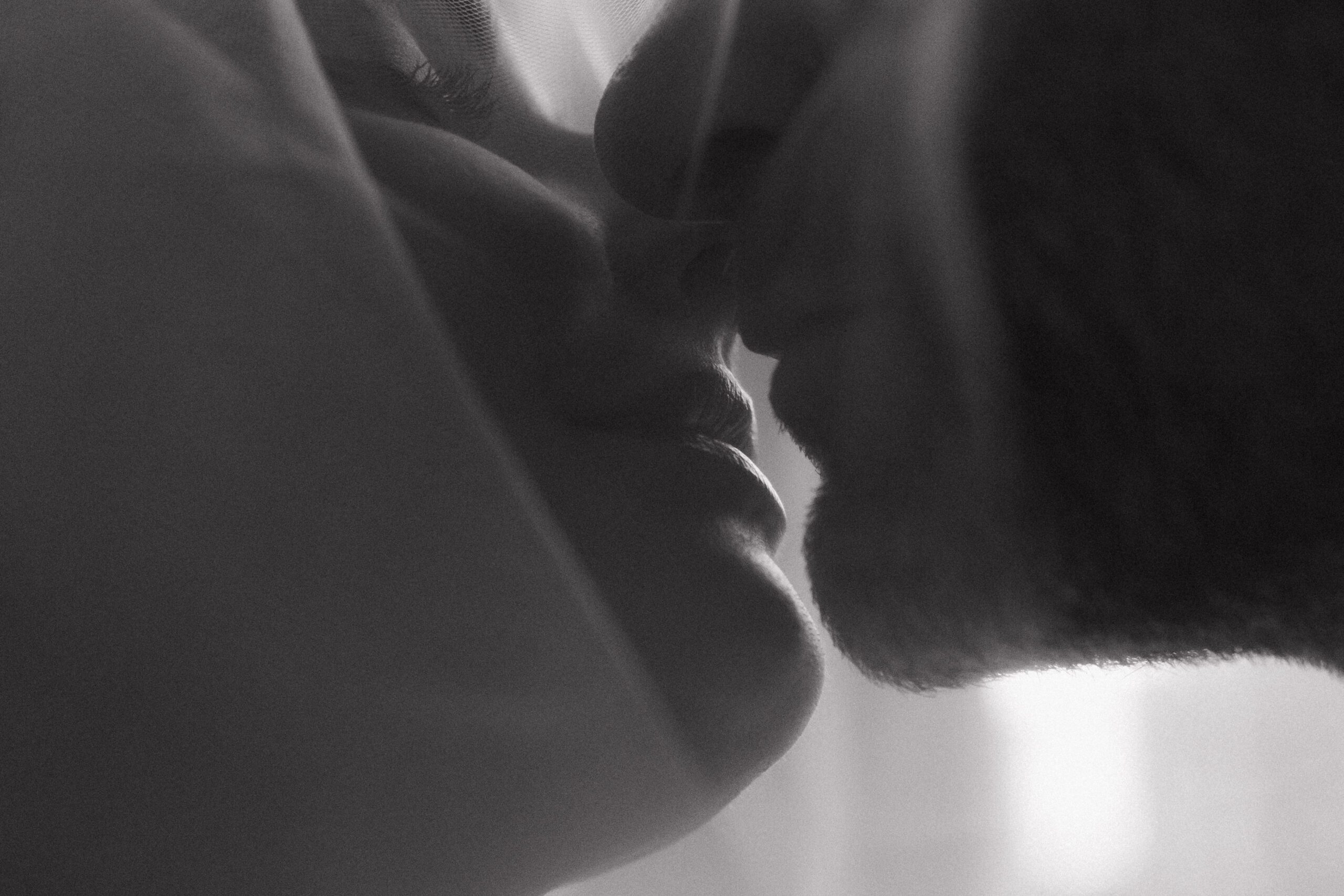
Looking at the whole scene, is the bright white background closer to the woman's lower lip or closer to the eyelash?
the woman's lower lip

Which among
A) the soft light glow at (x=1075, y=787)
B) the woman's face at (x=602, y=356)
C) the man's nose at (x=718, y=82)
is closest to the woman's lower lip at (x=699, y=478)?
the woman's face at (x=602, y=356)

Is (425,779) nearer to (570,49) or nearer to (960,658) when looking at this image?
(960,658)

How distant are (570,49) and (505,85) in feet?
0.25

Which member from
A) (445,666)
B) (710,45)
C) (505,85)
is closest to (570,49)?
(505,85)

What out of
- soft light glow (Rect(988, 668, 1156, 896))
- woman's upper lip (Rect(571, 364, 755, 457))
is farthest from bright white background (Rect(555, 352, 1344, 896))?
woman's upper lip (Rect(571, 364, 755, 457))

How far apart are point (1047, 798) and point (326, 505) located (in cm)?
65

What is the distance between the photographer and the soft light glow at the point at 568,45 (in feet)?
1.90

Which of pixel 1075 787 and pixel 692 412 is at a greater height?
pixel 692 412

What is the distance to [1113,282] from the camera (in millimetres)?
420

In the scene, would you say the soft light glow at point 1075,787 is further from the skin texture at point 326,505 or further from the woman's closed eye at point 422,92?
the woman's closed eye at point 422,92

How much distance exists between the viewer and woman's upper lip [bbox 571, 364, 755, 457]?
20.7 inches

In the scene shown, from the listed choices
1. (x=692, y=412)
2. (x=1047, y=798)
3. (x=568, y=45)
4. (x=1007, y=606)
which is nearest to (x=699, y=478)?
(x=692, y=412)

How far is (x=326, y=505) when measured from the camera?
434 mm

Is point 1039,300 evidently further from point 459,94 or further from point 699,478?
point 459,94
